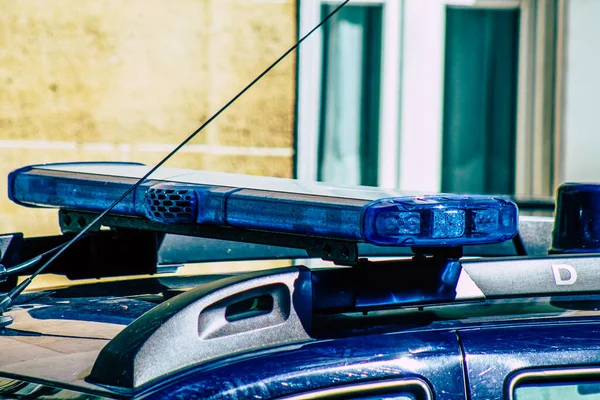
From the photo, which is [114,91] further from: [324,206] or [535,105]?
[324,206]

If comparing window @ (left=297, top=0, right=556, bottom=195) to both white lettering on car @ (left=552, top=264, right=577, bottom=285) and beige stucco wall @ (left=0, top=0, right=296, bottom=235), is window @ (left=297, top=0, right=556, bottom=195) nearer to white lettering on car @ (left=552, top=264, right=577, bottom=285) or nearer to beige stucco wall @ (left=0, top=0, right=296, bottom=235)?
beige stucco wall @ (left=0, top=0, right=296, bottom=235)

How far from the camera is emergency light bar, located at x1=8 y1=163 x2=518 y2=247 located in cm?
156

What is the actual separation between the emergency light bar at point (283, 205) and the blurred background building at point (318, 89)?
3203 millimetres

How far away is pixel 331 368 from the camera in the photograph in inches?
58.9

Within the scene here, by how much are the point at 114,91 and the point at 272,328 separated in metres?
4.02

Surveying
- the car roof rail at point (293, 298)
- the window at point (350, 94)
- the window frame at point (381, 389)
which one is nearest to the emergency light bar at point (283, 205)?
the car roof rail at point (293, 298)

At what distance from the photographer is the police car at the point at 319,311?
4.75 ft

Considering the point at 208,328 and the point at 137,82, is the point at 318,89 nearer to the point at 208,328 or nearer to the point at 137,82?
the point at 137,82

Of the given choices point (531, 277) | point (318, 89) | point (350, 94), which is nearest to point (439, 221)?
point (531, 277)

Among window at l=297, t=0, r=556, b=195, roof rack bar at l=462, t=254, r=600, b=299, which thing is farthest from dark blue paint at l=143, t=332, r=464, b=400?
window at l=297, t=0, r=556, b=195

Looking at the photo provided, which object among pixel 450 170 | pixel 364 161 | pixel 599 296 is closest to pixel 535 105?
pixel 450 170

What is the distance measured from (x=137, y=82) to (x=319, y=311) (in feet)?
12.8

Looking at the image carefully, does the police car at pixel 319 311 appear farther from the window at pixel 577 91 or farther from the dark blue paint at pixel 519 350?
the window at pixel 577 91

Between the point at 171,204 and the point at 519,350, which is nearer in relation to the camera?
the point at 519,350
